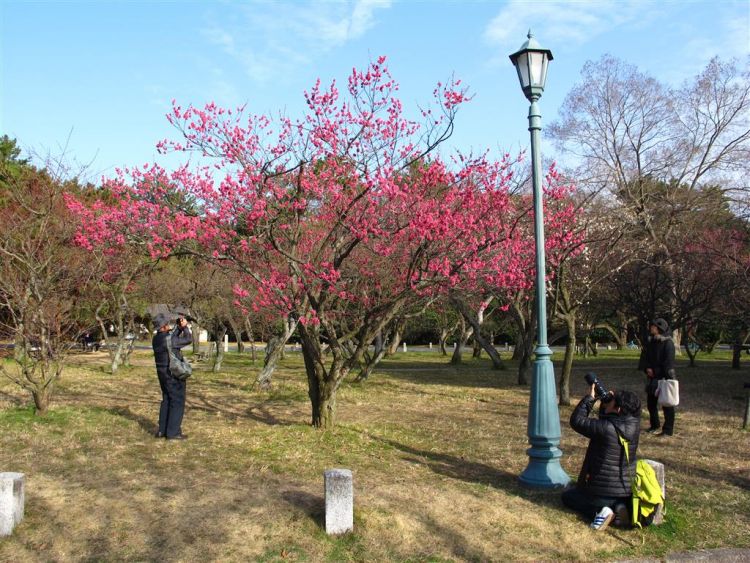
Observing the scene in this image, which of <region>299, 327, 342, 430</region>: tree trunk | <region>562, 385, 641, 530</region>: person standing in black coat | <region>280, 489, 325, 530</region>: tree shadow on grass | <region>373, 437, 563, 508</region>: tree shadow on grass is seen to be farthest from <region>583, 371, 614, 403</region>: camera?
<region>299, 327, 342, 430</region>: tree trunk

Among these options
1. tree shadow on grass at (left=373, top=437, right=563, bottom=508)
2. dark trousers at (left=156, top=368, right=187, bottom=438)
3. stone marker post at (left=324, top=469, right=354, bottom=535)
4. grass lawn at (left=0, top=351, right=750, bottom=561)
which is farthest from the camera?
dark trousers at (left=156, top=368, right=187, bottom=438)

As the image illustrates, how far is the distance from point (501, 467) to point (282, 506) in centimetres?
282

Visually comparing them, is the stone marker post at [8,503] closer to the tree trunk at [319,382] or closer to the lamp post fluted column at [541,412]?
the tree trunk at [319,382]

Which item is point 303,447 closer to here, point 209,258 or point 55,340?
point 209,258

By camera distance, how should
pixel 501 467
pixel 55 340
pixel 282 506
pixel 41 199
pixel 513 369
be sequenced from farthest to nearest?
pixel 513 369
pixel 41 199
pixel 55 340
pixel 501 467
pixel 282 506

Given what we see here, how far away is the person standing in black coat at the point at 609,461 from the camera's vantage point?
4922 mm

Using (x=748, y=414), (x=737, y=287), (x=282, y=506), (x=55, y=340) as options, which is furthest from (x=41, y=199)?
(x=737, y=287)

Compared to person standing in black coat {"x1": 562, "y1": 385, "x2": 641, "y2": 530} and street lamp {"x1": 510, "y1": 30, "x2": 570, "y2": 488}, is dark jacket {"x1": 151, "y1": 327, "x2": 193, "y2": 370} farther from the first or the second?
person standing in black coat {"x1": 562, "y1": 385, "x2": 641, "y2": 530}

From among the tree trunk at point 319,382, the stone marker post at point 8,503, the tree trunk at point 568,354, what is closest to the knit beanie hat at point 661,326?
the tree trunk at point 568,354

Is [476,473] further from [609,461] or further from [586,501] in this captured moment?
[609,461]

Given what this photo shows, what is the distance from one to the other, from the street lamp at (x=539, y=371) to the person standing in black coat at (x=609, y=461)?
78 centimetres

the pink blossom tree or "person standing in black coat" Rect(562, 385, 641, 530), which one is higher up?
the pink blossom tree

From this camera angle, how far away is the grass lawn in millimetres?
4488

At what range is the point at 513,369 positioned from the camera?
72.9 feet
